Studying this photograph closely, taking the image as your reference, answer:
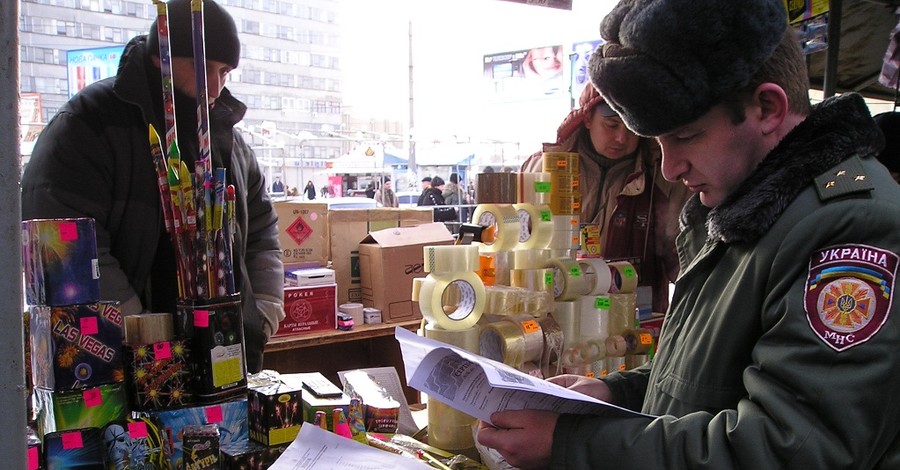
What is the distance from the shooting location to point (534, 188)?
1997 millimetres

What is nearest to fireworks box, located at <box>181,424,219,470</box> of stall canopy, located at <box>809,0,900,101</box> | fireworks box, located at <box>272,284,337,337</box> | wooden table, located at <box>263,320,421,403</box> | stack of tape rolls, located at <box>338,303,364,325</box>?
wooden table, located at <box>263,320,421,403</box>

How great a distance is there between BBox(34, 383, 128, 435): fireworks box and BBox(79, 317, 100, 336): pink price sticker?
0.30 ft

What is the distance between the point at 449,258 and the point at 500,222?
0.98 ft

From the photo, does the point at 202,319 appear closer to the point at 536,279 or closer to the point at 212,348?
the point at 212,348

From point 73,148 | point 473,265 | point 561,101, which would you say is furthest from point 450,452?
point 561,101

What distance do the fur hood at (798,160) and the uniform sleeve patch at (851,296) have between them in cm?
12

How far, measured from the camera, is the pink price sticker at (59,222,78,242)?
1.08 m

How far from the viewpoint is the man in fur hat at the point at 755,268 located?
760mm

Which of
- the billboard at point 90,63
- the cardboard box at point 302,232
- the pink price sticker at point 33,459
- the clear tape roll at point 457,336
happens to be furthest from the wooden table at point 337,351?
the billboard at point 90,63

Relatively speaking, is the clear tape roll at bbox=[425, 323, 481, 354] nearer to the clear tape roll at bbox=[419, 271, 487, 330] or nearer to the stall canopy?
the clear tape roll at bbox=[419, 271, 487, 330]

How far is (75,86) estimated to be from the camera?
7.05m

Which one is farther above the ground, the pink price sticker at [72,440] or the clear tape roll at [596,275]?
the clear tape roll at [596,275]

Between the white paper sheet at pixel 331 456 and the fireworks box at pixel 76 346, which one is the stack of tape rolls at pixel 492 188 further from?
the fireworks box at pixel 76 346

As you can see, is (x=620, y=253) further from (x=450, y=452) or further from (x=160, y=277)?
(x=160, y=277)
